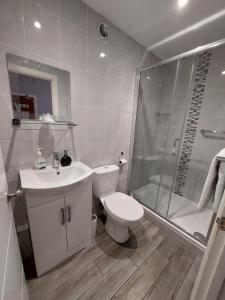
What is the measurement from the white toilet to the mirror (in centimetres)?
77

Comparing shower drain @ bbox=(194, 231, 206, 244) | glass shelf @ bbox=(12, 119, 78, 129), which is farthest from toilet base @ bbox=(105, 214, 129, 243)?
glass shelf @ bbox=(12, 119, 78, 129)

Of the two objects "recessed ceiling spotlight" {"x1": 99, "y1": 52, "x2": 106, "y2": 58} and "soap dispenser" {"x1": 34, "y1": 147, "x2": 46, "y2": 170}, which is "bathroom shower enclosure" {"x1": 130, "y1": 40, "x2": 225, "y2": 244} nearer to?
"recessed ceiling spotlight" {"x1": 99, "y1": 52, "x2": 106, "y2": 58}

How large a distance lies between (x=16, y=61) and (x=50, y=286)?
1823 millimetres

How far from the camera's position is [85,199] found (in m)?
1.27

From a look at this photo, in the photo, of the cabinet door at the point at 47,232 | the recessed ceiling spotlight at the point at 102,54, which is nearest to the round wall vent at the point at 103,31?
the recessed ceiling spotlight at the point at 102,54

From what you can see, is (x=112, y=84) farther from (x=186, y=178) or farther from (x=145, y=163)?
(x=186, y=178)

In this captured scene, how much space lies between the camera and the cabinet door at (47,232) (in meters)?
1.03

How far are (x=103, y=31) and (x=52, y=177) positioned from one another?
158cm

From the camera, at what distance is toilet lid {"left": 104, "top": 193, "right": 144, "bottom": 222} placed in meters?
1.34

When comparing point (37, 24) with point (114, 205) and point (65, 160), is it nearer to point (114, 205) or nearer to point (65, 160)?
point (65, 160)

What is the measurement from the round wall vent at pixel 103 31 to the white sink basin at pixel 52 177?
139 cm

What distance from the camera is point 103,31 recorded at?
1.42 meters

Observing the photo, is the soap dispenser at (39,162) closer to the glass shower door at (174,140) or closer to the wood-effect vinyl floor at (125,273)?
the wood-effect vinyl floor at (125,273)

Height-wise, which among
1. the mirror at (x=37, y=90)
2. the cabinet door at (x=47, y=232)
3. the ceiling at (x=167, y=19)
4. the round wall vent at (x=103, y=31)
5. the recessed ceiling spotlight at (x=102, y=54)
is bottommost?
the cabinet door at (x=47, y=232)
